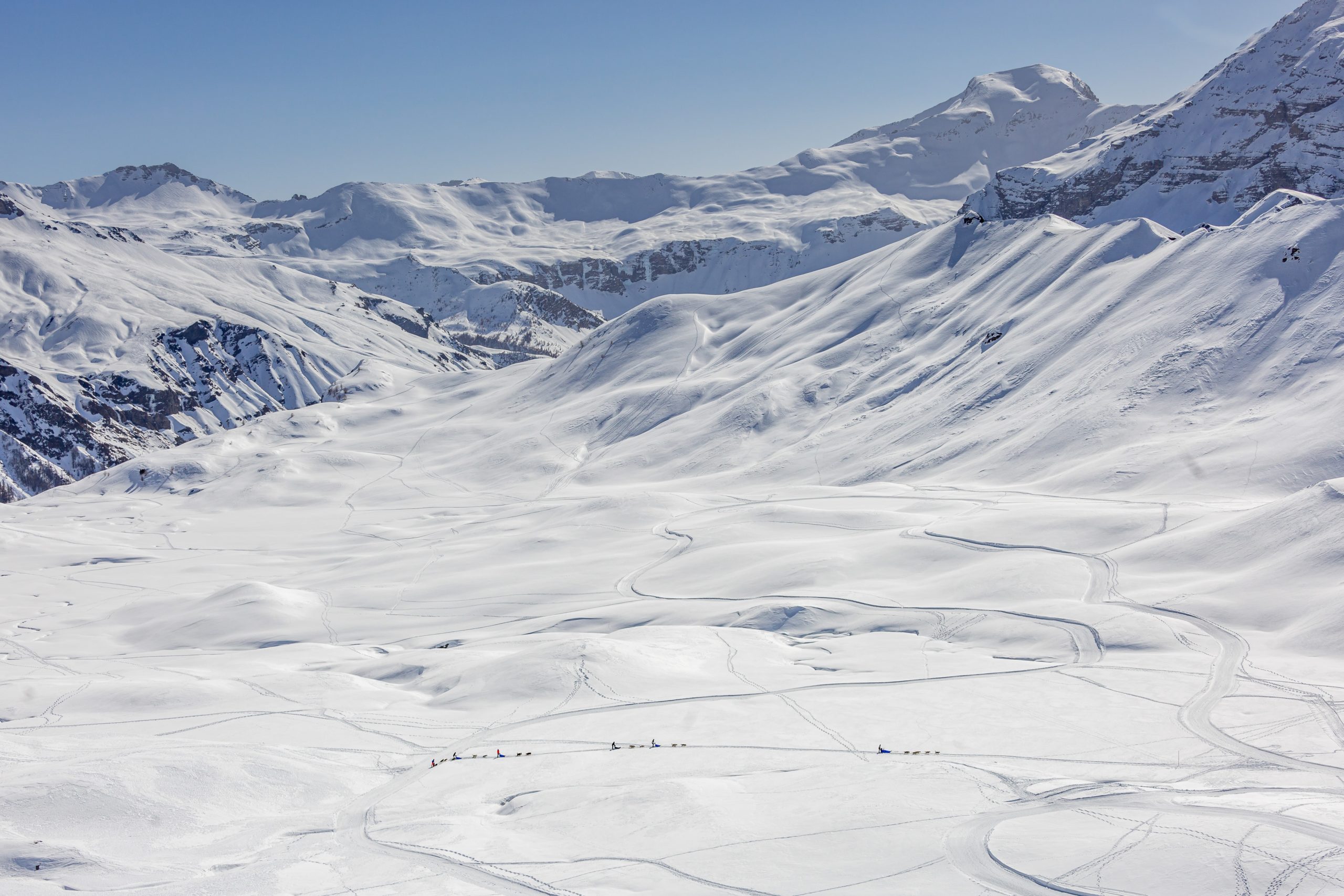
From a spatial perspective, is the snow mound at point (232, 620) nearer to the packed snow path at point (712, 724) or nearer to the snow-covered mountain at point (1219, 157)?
the packed snow path at point (712, 724)

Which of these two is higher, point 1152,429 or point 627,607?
point 1152,429

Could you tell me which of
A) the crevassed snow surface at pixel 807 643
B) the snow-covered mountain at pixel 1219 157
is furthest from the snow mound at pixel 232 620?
the snow-covered mountain at pixel 1219 157

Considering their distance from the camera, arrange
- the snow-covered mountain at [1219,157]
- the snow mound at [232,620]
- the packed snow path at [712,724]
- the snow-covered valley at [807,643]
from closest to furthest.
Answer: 1. the packed snow path at [712,724]
2. the snow-covered valley at [807,643]
3. the snow mound at [232,620]
4. the snow-covered mountain at [1219,157]

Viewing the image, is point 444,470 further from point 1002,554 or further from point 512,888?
point 512,888

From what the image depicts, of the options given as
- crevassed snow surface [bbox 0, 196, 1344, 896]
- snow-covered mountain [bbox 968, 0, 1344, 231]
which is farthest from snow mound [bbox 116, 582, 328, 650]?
snow-covered mountain [bbox 968, 0, 1344, 231]

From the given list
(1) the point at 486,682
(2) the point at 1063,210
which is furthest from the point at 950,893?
(2) the point at 1063,210

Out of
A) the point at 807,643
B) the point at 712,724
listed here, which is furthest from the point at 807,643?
the point at 712,724
